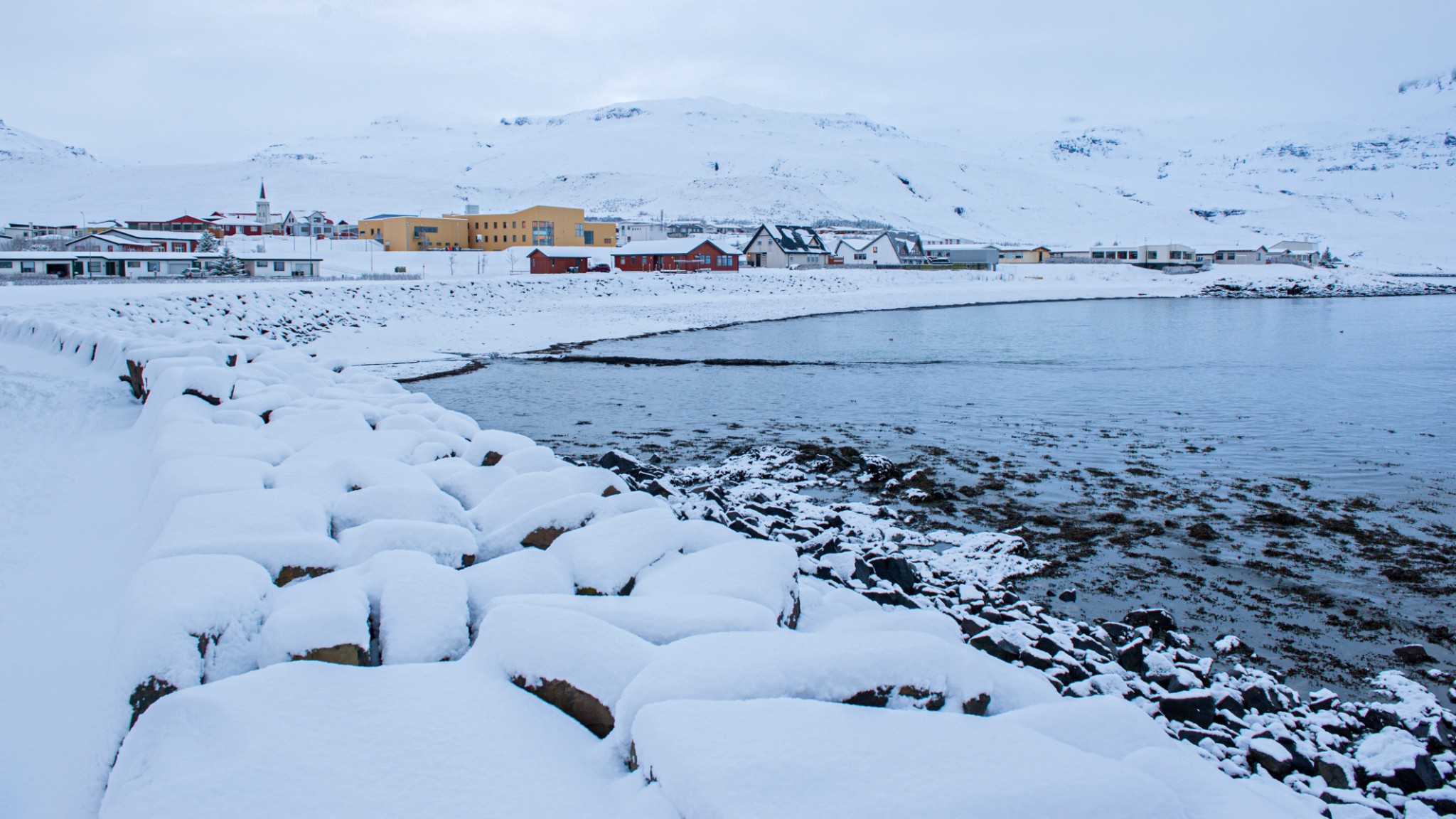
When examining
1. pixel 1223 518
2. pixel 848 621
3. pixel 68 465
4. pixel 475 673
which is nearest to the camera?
pixel 475 673

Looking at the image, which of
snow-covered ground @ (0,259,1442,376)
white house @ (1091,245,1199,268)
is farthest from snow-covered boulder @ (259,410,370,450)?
white house @ (1091,245,1199,268)

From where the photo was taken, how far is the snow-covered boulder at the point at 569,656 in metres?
3.31

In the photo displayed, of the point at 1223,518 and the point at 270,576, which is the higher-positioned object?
the point at 270,576

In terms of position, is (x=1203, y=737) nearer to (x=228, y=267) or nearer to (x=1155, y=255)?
(x=228, y=267)

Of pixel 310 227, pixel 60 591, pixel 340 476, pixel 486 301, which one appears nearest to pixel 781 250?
pixel 486 301

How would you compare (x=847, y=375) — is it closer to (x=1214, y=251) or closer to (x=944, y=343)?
(x=944, y=343)

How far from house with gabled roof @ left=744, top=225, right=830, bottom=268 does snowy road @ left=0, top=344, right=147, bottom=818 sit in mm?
65103

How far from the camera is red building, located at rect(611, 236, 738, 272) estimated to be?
61125 millimetres

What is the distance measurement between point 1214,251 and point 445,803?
11190 cm

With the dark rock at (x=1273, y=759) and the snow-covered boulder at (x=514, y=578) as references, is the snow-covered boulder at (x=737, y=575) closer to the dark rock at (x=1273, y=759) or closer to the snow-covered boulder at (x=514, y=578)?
the snow-covered boulder at (x=514, y=578)

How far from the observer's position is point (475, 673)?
3408mm

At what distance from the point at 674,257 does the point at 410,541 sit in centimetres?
5763

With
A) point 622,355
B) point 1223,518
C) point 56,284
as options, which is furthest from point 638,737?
point 56,284

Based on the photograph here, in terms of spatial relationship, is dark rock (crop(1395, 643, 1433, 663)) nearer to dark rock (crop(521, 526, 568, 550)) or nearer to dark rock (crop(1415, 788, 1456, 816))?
dark rock (crop(1415, 788, 1456, 816))
